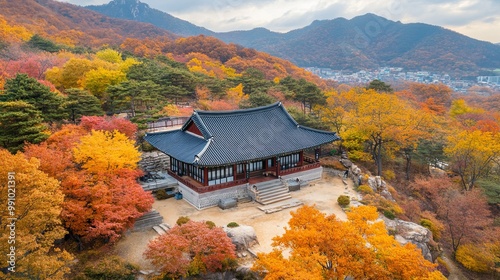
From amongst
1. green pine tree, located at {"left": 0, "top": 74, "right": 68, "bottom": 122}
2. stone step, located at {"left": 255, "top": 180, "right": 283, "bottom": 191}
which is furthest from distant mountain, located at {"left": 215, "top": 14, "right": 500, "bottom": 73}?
green pine tree, located at {"left": 0, "top": 74, "right": 68, "bottom": 122}

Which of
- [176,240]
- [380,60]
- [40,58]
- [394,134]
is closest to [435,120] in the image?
[394,134]

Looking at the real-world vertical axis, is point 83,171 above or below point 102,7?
below

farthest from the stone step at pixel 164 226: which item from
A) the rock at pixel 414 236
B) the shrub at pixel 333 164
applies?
the shrub at pixel 333 164

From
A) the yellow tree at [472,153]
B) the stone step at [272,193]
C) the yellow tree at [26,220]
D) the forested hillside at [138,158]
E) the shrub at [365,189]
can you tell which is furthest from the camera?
the yellow tree at [472,153]

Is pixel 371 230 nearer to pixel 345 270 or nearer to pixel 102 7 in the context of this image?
pixel 345 270

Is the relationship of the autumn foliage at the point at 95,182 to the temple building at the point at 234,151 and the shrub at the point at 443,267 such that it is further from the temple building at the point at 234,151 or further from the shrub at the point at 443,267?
the shrub at the point at 443,267

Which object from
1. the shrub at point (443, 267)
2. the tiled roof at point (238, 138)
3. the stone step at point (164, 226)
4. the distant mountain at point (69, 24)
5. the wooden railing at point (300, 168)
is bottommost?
the shrub at point (443, 267)
